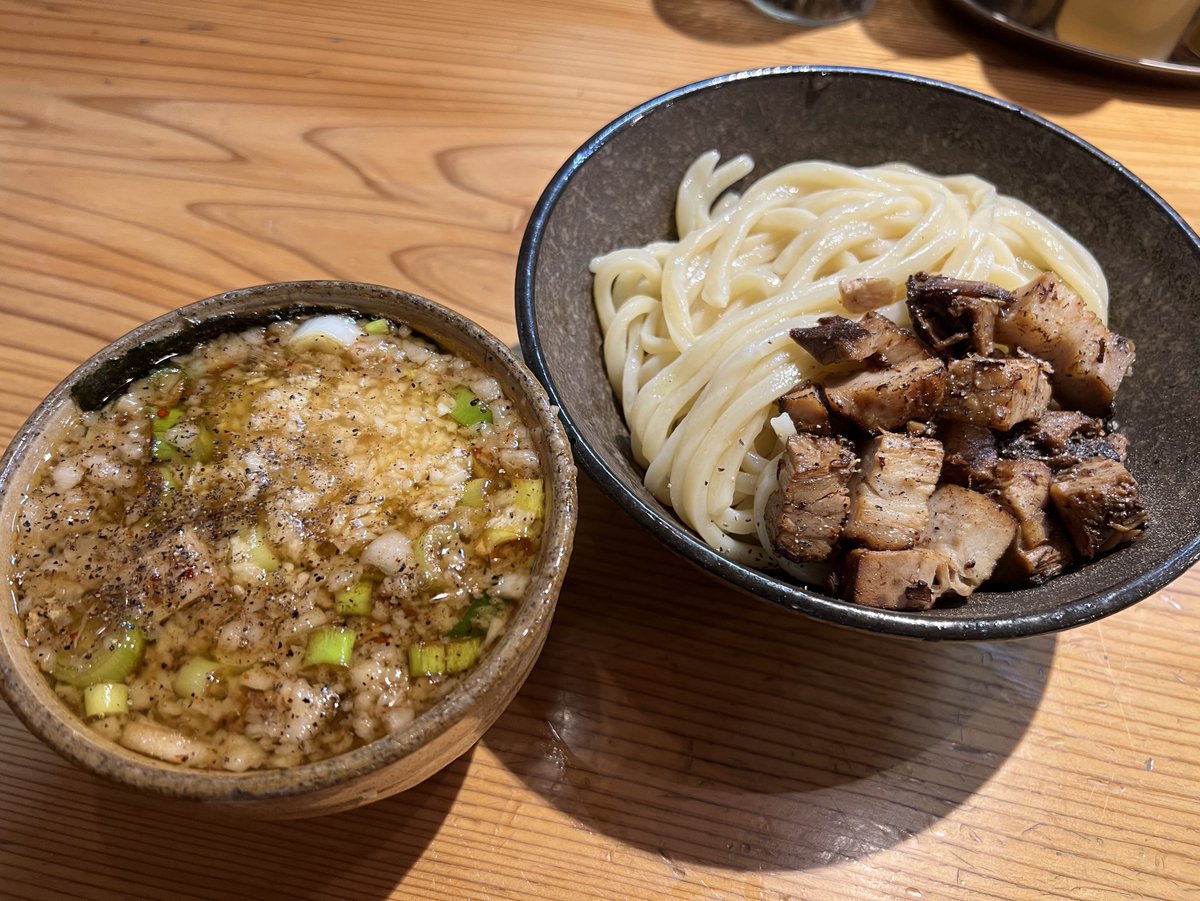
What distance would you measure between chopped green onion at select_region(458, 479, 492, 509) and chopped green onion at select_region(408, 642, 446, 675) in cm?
30

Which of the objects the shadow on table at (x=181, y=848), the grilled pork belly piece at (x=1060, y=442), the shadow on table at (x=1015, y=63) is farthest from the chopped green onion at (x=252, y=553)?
the shadow on table at (x=1015, y=63)

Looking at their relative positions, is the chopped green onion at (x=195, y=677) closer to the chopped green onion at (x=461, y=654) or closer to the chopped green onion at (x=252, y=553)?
the chopped green onion at (x=252, y=553)

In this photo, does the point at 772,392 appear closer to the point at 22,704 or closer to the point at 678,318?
the point at 678,318

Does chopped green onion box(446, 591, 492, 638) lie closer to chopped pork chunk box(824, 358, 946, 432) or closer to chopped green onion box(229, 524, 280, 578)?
chopped green onion box(229, 524, 280, 578)

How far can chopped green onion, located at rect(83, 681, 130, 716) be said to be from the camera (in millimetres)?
1305

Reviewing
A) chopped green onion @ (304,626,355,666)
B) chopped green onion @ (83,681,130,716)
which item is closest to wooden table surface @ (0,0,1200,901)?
chopped green onion @ (83,681,130,716)

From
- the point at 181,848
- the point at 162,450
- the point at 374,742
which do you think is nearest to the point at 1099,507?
the point at 374,742

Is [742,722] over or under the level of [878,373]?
under

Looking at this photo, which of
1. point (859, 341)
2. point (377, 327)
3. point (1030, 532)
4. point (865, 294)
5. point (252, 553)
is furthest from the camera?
point (865, 294)

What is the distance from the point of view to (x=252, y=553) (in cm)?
147

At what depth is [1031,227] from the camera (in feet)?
8.21

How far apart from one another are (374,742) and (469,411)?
70 centimetres

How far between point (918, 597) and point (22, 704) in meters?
1.71

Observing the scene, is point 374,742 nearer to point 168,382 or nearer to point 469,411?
point 469,411
